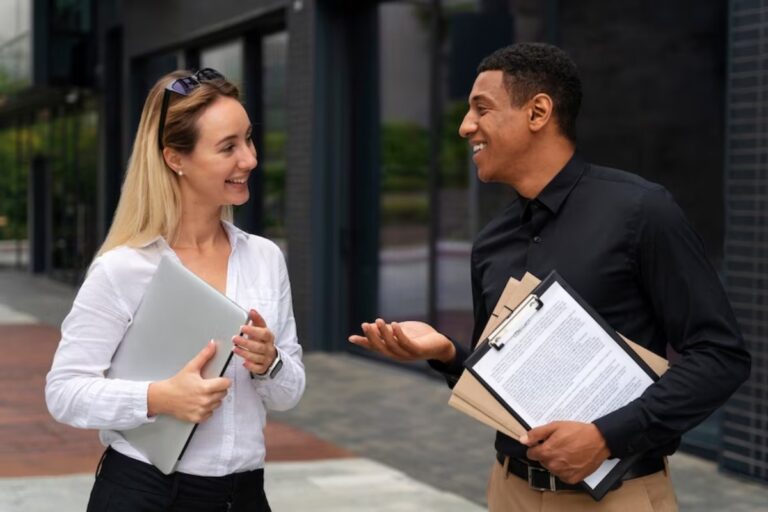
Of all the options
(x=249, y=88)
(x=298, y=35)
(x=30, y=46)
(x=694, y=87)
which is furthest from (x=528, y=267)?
(x=30, y=46)

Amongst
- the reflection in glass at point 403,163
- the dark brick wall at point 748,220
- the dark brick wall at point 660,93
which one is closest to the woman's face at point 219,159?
the dark brick wall at point 748,220

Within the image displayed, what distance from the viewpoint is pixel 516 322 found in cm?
233

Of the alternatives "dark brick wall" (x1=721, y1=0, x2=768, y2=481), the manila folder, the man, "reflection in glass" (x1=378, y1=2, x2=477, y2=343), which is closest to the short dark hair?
the man

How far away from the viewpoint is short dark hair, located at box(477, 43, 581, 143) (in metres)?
2.49

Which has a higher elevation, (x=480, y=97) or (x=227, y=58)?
(x=227, y=58)

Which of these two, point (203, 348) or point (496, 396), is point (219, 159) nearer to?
point (203, 348)

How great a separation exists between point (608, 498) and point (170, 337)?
957 mm

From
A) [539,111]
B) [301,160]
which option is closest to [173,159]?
[539,111]

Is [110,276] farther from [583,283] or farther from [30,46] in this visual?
[30,46]

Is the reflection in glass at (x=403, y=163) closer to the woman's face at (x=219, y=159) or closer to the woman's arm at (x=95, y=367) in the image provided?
the woman's face at (x=219, y=159)

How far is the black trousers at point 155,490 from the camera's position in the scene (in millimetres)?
2523

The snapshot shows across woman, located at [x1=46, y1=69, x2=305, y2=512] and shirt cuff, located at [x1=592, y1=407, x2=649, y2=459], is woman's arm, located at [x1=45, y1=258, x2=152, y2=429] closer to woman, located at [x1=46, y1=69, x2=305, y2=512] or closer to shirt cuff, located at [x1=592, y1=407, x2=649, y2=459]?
woman, located at [x1=46, y1=69, x2=305, y2=512]

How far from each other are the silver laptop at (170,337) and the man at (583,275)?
0.33 metres

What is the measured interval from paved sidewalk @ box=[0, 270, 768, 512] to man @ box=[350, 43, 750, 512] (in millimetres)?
3438
